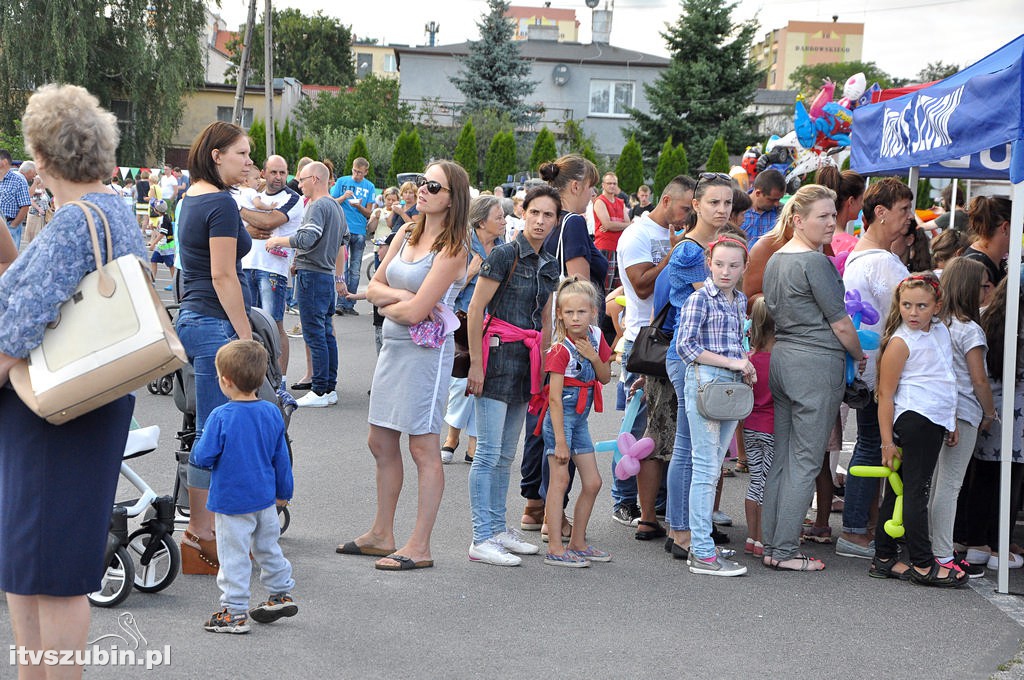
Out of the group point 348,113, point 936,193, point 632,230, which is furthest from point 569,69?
point 632,230

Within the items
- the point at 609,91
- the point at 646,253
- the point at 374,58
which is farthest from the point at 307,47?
the point at 646,253

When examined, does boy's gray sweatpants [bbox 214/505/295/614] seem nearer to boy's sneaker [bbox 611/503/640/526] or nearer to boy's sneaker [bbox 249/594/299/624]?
boy's sneaker [bbox 249/594/299/624]

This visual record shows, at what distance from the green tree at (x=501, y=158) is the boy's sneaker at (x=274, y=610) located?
3483cm

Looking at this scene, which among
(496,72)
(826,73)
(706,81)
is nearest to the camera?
(706,81)

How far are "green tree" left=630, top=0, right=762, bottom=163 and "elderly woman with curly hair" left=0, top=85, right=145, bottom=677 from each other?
43.8 metres

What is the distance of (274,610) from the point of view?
4.63 m

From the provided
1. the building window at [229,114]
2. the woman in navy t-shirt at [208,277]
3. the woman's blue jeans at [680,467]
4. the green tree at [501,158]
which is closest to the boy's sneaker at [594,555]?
the woman's blue jeans at [680,467]

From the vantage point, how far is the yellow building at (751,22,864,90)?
187750 mm

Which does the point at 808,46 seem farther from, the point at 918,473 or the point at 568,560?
the point at 568,560

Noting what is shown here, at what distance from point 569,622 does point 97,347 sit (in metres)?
2.73

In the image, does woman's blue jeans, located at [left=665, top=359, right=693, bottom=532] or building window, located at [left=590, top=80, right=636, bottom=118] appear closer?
woman's blue jeans, located at [left=665, top=359, right=693, bottom=532]

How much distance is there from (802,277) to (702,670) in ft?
7.42

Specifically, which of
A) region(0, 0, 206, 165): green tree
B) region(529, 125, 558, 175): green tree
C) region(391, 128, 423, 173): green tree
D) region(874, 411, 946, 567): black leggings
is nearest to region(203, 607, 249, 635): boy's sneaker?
region(874, 411, 946, 567): black leggings

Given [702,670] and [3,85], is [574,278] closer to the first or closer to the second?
[702,670]
